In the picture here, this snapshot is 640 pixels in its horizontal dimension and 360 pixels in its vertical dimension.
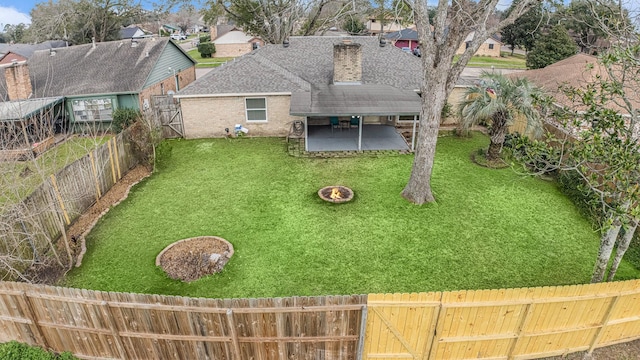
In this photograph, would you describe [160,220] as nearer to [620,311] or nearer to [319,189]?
[319,189]

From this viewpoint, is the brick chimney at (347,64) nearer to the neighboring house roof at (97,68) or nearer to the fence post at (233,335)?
the neighboring house roof at (97,68)

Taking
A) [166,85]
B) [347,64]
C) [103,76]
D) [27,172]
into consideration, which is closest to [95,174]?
[27,172]

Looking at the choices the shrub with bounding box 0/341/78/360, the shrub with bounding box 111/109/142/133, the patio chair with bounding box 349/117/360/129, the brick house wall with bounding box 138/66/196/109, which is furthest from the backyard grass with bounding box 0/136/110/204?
the patio chair with bounding box 349/117/360/129

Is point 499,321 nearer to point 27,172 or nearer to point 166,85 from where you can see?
point 27,172

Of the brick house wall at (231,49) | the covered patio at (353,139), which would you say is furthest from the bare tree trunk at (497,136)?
the brick house wall at (231,49)

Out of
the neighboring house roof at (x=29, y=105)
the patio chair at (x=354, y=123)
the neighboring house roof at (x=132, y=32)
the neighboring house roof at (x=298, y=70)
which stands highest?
the neighboring house roof at (x=298, y=70)

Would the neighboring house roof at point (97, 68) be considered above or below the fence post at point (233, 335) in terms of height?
Answer: above

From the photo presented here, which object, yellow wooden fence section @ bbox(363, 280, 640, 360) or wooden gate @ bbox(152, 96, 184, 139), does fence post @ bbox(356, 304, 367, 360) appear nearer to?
yellow wooden fence section @ bbox(363, 280, 640, 360)
